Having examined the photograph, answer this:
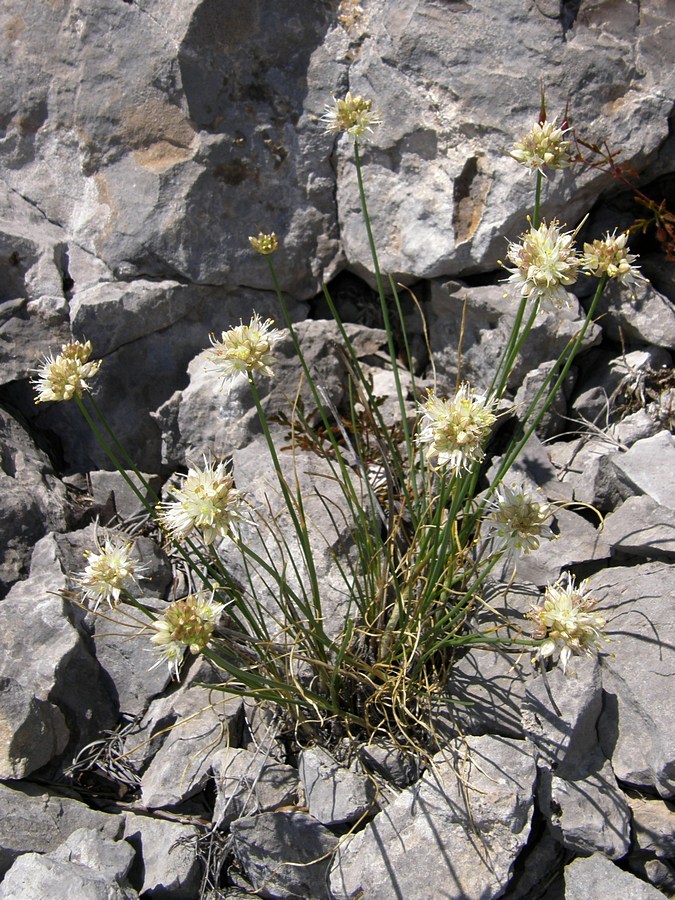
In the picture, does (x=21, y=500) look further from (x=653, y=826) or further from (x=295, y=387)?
(x=653, y=826)

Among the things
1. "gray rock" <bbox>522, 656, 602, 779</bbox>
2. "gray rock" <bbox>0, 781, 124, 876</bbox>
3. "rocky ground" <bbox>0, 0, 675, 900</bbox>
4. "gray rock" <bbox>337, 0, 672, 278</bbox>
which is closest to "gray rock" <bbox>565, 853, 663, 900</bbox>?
"rocky ground" <bbox>0, 0, 675, 900</bbox>

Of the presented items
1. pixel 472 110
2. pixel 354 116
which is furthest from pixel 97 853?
pixel 472 110

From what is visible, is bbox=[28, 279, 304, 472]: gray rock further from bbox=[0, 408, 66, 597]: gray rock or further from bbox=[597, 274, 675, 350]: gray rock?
bbox=[597, 274, 675, 350]: gray rock

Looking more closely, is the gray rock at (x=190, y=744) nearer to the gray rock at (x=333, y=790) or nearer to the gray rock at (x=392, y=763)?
the gray rock at (x=333, y=790)

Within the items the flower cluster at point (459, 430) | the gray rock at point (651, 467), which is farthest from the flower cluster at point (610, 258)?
the gray rock at point (651, 467)

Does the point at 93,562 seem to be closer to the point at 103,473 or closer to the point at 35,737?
the point at 35,737

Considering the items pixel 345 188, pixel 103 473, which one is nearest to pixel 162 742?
pixel 103 473
